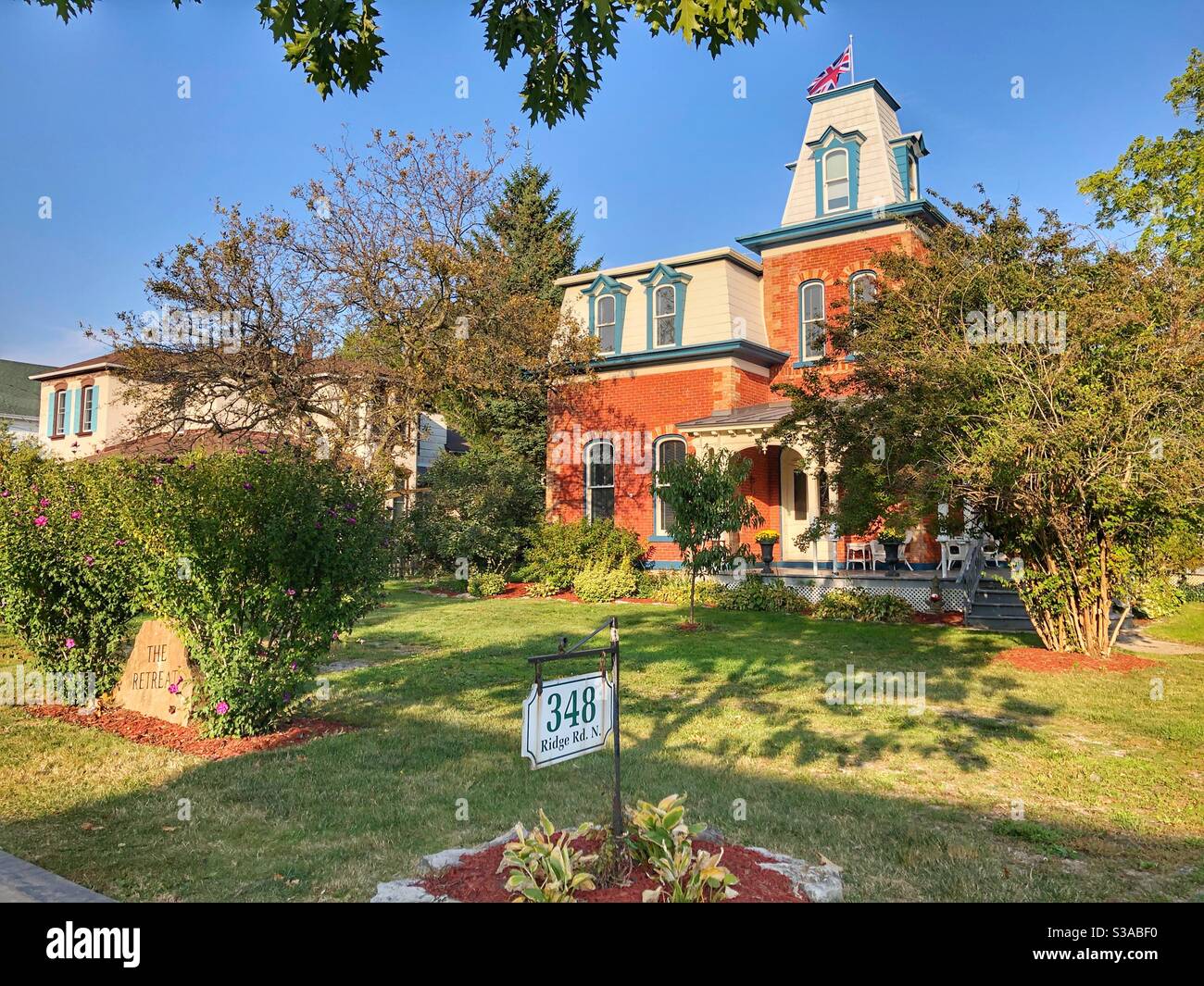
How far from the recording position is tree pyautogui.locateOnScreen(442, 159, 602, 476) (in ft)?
68.2

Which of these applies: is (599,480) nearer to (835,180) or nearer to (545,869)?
(835,180)

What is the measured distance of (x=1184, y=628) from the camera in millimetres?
14492

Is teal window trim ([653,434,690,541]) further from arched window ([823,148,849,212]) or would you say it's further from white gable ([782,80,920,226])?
arched window ([823,148,849,212])

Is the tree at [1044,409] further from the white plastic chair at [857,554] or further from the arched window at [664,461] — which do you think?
the arched window at [664,461]

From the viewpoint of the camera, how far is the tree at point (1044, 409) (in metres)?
9.70

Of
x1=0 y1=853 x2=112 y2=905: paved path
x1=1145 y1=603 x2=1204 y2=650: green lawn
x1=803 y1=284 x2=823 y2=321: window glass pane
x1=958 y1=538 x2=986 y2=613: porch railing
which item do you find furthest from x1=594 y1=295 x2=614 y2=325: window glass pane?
x1=0 y1=853 x2=112 y2=905: paved path

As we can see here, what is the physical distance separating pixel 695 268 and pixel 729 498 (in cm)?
895

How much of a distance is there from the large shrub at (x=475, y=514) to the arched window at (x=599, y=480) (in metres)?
1.78

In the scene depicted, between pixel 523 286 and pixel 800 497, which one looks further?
pixel 523 286

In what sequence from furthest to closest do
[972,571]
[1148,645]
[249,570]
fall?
1. [972,571]
2. [1148,645]
3. [249,570]

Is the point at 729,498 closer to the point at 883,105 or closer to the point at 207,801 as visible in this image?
the point at 207,801

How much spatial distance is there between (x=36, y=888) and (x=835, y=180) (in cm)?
2122

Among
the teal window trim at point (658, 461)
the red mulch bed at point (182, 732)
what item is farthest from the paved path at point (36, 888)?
the teal window trim at point (658, 461)

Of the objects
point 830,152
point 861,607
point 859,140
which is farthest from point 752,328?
point 861,607
